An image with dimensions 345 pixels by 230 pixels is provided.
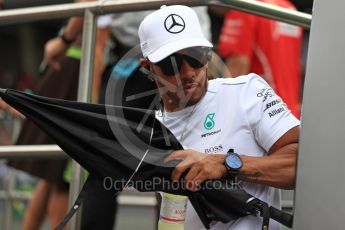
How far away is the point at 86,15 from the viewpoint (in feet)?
11.6

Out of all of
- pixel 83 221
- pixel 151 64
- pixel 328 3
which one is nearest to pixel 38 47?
pixel 83 221

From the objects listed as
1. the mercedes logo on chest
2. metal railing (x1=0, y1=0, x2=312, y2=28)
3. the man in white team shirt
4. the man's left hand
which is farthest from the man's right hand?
the man's left hand

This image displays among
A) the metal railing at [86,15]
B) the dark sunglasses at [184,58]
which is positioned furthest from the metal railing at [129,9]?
the dark sunglasses at [184,58]

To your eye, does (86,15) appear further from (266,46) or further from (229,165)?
(266,46)

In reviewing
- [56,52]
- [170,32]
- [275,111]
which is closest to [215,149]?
[275,111]

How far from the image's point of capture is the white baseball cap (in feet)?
9.59

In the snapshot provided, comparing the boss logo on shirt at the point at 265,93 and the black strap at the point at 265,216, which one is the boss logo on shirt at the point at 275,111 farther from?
the black strap at the point at 265,216

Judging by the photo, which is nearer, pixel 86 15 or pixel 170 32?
pixel 170 32

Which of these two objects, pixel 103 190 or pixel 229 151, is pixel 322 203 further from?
pixel 103 190

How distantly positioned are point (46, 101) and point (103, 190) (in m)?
0.40

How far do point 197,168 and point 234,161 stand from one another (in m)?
0.13

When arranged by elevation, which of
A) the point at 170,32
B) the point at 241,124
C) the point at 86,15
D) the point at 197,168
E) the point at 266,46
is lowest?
the point at 197,168

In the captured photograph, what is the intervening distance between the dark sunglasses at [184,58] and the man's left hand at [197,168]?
37 cm

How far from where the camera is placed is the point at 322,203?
95.7 inches
